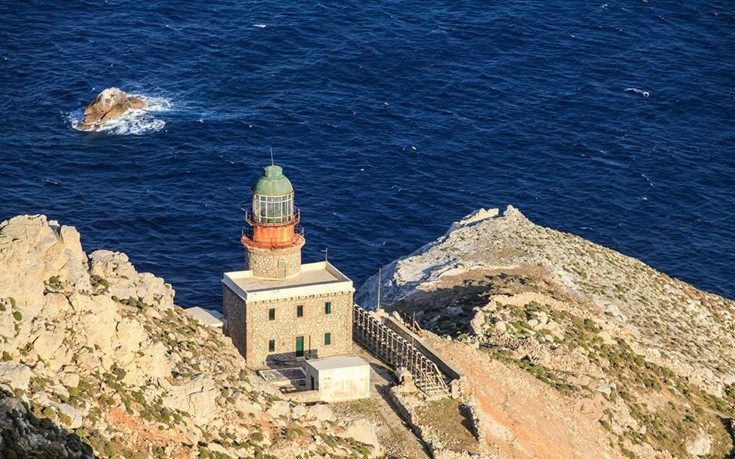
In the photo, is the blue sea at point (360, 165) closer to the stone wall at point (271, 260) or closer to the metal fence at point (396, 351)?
the metal fence at point (396, 351)

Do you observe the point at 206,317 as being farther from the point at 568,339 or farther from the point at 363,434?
the point at 568,339

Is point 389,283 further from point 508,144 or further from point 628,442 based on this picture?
point 508,144

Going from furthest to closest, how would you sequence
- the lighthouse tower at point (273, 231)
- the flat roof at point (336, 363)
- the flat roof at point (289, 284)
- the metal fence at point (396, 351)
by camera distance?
the lighthouse tower at point (273, 231), the flat roof at point (289, 284), the metal fence at point (396, 351), the flat roof at point (336, 363)

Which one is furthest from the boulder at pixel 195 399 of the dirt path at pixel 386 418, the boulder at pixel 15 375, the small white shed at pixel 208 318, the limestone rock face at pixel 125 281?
the small white shed at pixel 208 318

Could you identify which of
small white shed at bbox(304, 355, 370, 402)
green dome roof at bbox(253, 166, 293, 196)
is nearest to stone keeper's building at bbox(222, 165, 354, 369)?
green dome roof at bbox(253, 166, 293, 196)

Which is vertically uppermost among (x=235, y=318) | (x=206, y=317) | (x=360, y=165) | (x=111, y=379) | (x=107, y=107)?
(x=111, y=379)

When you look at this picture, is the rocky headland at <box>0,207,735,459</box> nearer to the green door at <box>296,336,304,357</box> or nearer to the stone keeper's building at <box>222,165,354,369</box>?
the stone keeper's building at <box>222,165,354,369</box>

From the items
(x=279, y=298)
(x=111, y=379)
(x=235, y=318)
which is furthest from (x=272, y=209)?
(x=111, y=379)
